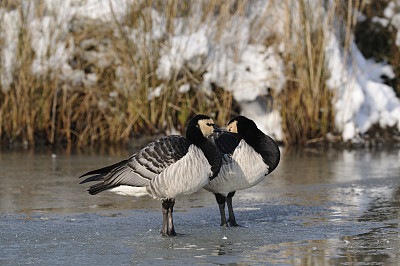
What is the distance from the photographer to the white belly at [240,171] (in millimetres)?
6051

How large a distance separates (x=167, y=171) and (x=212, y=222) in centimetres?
103

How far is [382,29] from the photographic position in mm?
15227

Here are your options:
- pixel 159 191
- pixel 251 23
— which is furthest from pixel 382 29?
pixel 159 191

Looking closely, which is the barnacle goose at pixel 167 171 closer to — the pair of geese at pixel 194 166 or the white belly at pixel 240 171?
the pair of geese at pixel 194 166

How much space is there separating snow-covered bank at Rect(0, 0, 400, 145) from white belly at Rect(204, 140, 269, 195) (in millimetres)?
6027

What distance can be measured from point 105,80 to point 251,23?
309cm

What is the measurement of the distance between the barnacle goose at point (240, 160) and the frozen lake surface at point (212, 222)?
351 millimetres

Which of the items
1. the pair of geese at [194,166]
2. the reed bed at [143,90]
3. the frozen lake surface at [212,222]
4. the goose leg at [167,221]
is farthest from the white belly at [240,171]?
the reed bed at [143,90]

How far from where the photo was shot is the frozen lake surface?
4.94 m

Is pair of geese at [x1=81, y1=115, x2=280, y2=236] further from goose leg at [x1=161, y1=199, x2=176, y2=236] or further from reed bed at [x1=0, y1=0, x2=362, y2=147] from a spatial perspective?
reed bed at [x1=0, y1=0, x2=362, y2=147]

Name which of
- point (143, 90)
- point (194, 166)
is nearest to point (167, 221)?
point (194, 166)

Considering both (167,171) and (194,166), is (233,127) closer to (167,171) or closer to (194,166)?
(194,166)

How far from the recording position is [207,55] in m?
12.6

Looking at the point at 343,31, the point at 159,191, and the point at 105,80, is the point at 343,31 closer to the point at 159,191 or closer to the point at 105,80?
the point at 105,80
